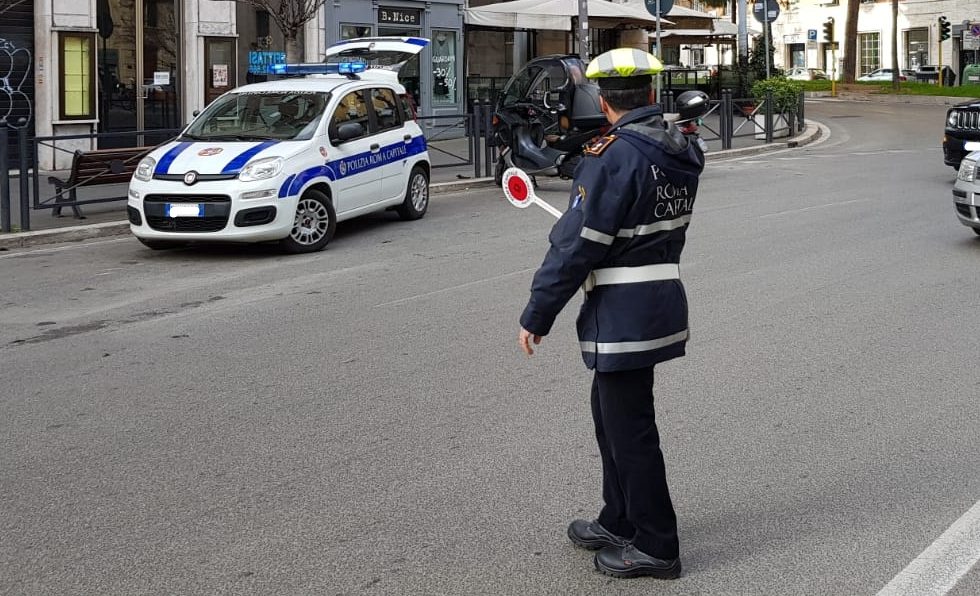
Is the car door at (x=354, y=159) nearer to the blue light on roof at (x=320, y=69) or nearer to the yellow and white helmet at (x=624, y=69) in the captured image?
the blue light on roof at (x=320, y=69)

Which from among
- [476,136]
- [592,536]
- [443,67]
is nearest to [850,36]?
[443,67]

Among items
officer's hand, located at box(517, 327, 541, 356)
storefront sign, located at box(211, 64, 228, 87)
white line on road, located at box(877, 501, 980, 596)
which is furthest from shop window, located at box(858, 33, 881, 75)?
officer's hand, located at box(517, 327, 541, 356)

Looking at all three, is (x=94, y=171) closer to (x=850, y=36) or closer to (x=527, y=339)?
(x=527, y=339)

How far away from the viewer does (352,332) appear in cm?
839

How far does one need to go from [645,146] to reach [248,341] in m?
4.64

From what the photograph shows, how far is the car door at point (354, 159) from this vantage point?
12727 mm

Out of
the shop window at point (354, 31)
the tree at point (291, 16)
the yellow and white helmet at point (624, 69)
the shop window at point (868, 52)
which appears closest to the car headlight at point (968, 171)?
the yellow and white helmet at point (624, 69)

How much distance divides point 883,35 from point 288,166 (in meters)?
66.9

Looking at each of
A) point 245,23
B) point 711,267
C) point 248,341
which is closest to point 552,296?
point 248,341

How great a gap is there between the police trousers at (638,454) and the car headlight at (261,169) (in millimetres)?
7907

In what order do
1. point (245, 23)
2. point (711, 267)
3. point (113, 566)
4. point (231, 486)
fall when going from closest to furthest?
point (113, 566) < point (231, 486) < point (711, 267) < point (245, 23)

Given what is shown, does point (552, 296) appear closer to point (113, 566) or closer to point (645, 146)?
point (645, 146)

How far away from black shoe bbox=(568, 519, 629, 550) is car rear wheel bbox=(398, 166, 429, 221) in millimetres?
9959

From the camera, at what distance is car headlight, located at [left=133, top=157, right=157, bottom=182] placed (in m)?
12.0
